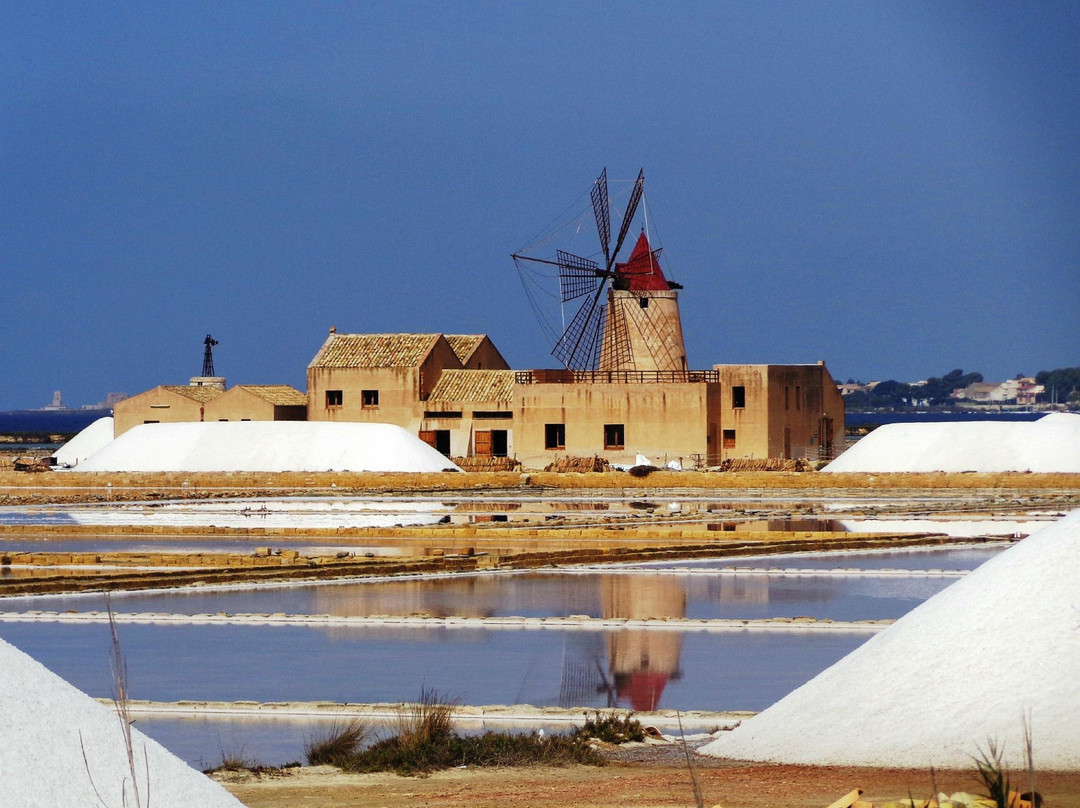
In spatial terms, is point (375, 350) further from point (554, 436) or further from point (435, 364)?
point (554, 436)

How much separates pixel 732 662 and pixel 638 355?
60.4ft

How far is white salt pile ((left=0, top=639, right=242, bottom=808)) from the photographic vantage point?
348 cm

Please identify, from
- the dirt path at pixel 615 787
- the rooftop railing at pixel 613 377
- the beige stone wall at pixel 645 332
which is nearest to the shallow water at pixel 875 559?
the dirt path at pixel 615 787

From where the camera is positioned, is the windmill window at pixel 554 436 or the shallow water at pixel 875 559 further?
the windmill window at pixel 554 436

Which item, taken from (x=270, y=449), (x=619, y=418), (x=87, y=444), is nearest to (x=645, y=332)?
(x=619, y=418)

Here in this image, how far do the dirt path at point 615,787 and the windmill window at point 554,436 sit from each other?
1977cm

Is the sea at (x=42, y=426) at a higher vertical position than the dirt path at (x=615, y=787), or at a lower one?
higher

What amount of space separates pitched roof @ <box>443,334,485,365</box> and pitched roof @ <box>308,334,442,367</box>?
1277 millimetres

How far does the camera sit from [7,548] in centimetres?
1477

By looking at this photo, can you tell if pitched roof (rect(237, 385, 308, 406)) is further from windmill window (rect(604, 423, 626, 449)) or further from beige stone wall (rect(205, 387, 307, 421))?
windmill window (rect(604, 423, 626, 449))

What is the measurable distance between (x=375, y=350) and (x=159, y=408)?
13.7 ft

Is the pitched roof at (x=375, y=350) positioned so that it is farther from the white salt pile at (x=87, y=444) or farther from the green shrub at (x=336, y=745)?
the green shrub at (x=336, y=745)

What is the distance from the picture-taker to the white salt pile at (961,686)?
471cm

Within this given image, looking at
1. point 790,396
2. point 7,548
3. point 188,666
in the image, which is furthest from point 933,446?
point 188,666
